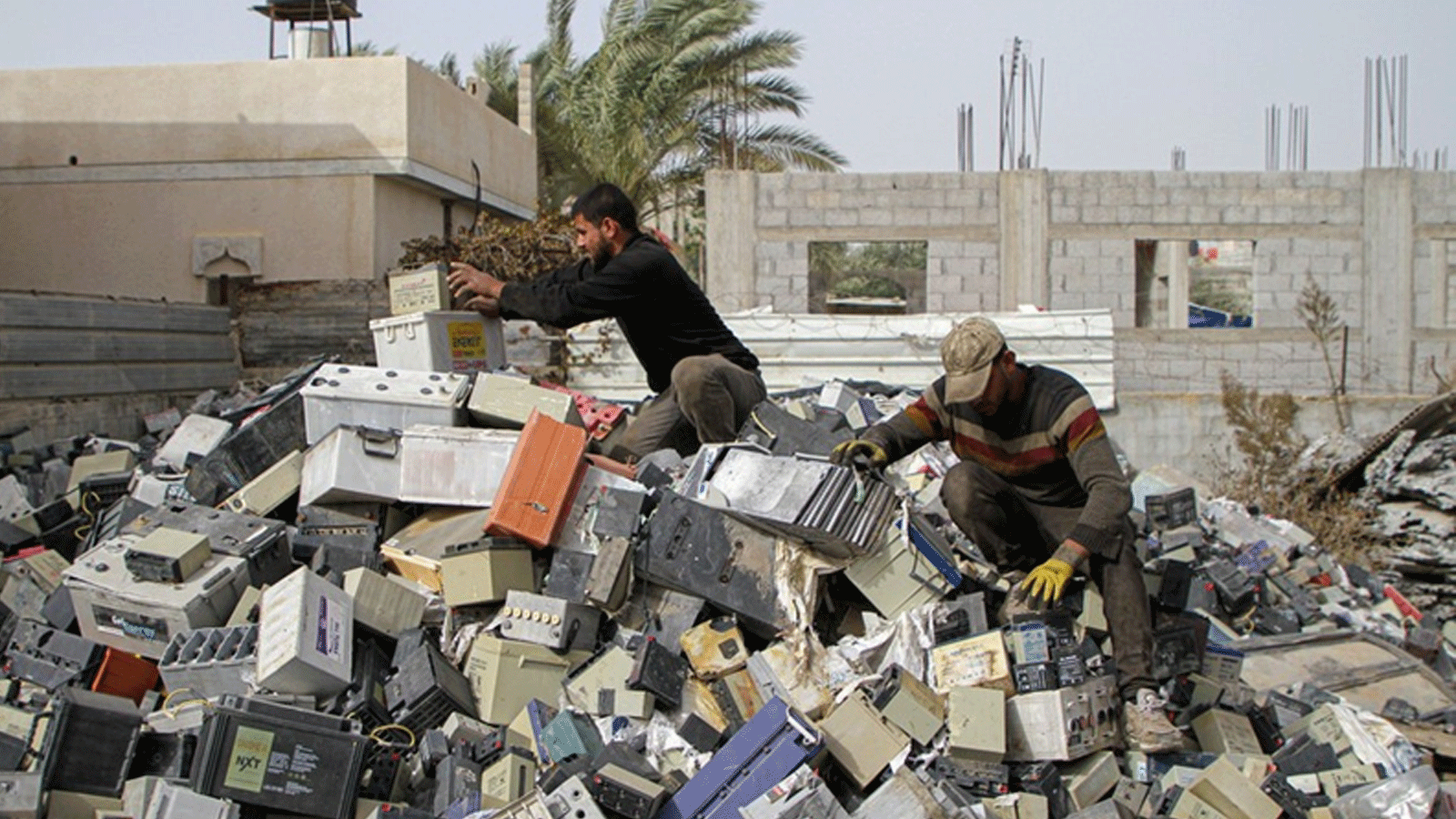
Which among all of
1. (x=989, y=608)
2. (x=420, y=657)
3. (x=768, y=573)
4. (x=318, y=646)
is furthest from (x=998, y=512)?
(x=318, y=646)

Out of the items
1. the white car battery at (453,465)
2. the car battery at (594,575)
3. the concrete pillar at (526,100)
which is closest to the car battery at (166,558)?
the white car battery at (453,465)

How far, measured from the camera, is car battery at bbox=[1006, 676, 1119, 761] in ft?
15.6

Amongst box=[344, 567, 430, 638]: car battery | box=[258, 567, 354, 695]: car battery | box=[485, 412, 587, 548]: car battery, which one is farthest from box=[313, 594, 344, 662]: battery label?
box=[485, 412, 587, 548]: car battery

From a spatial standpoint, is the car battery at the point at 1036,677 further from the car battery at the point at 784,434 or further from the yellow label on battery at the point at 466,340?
the yellow label on battery at the point at 466,340

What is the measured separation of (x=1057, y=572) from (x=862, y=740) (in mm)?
1027

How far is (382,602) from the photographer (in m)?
5.39

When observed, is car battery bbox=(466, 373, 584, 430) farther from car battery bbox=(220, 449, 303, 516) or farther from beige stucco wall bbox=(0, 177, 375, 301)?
beige stucco wall bbox=(0, 177, 375, 301)

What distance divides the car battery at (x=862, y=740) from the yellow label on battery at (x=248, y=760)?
77.2 inches

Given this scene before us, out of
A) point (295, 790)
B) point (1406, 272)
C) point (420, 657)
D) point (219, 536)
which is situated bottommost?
point (295, 790)

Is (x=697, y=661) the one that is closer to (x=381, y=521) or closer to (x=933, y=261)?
(x=381, y=521)

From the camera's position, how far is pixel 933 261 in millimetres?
17031

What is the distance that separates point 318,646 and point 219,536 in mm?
1069

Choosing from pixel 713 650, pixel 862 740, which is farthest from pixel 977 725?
pixel 713 650

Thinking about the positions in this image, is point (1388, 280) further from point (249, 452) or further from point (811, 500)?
point (249, 452)
